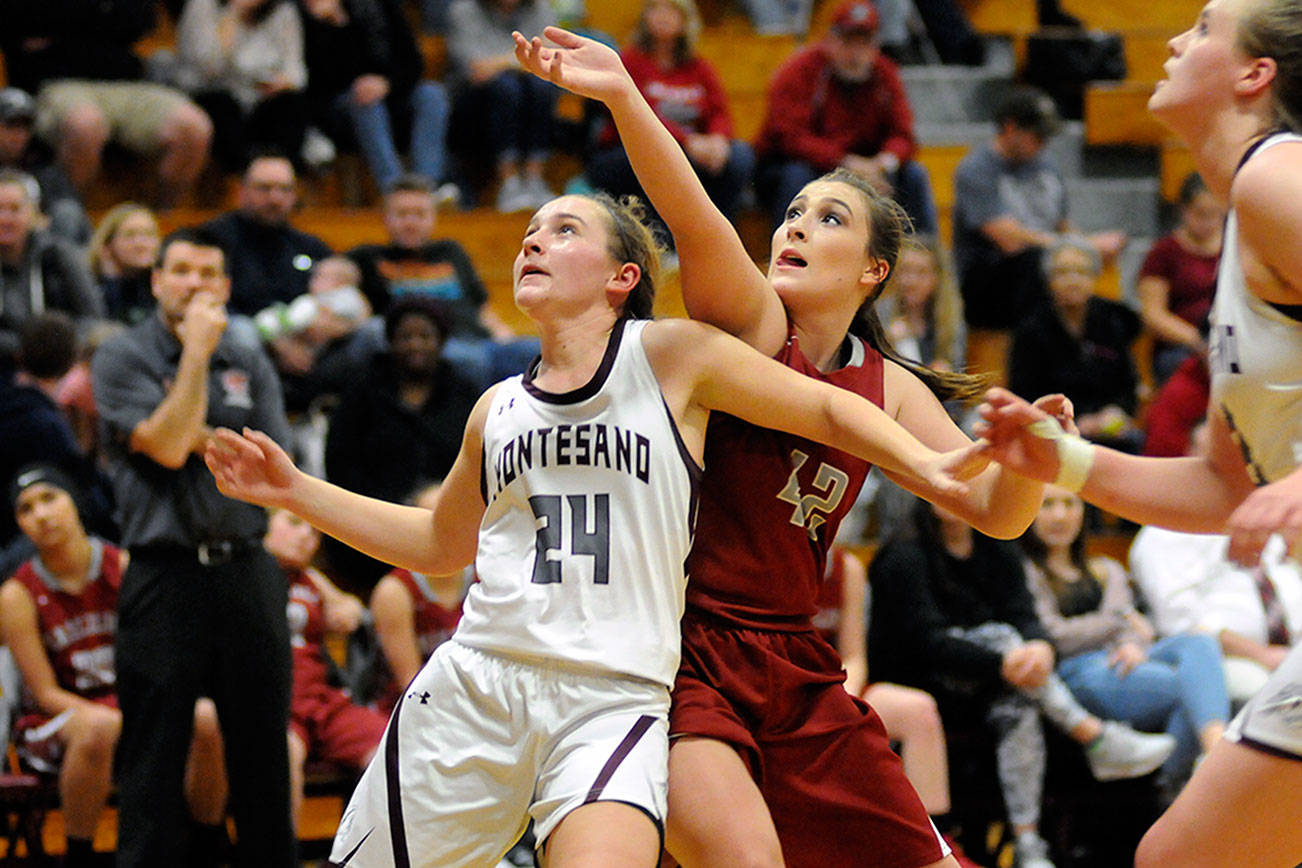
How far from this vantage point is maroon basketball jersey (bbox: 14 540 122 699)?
5.66 metres

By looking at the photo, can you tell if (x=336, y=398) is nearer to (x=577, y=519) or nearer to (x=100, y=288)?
(x=100, y=288)

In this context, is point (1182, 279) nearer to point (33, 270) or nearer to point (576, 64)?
point (33, 270)

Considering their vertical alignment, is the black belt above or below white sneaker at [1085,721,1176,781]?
above

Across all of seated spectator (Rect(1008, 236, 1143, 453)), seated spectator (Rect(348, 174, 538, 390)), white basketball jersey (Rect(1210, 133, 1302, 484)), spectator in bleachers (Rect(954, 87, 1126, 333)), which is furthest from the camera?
spectator in bleachers (Rect(954, 87, 1126, 333))

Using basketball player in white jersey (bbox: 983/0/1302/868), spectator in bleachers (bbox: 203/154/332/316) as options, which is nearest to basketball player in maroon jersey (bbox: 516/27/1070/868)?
basketball player in white jersey (bbox: 983/0/1302/868)

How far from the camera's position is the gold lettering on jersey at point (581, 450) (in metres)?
3.20

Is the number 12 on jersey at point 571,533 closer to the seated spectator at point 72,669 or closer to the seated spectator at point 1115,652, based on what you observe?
the seated spectator at point 72,669

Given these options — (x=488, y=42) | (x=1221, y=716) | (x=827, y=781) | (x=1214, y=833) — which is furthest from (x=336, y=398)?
(x=1214, y=833)

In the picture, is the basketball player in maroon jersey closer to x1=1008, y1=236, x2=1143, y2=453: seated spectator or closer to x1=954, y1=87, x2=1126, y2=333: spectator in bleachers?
x1=1008, y1=236, x2=1143, y2=453: seated spectator

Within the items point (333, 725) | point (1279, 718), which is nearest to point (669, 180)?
point (1279, 718)

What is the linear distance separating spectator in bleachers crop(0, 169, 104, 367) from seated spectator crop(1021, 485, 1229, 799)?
415cm

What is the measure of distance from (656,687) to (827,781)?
16.3 inches

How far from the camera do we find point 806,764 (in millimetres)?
3244

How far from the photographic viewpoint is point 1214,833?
9.00 feet
